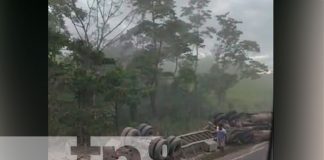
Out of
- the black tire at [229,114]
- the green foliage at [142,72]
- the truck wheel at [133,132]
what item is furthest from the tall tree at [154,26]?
the black tire at [229,114]

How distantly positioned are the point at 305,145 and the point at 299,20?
64cm

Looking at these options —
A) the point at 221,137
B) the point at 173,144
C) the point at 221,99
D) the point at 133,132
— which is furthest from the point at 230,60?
the point at 133,132

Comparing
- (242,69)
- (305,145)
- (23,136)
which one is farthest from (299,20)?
(23,136)

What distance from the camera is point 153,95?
164cm

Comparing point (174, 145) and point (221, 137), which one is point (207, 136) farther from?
point (174, 145)

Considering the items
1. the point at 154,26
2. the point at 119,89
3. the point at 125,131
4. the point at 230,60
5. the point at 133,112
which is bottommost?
the point at 125,131

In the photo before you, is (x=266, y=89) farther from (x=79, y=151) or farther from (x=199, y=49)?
(x=79, y=151)

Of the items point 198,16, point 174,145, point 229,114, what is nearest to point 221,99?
point 229,114

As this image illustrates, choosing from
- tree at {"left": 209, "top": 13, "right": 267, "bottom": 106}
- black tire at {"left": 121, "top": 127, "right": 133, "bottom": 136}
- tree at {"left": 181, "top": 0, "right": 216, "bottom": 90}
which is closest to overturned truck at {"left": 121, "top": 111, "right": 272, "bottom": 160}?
black tire at {"left": 121, "top": 127, "right": 133, "bottom": 136}

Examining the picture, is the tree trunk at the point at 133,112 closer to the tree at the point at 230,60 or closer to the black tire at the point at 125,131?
the black tire at the point at 125,131

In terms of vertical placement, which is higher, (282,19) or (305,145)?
(282,19)

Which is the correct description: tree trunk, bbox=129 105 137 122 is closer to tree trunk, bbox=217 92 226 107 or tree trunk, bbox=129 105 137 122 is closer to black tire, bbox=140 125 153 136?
black tire, bbox=140 125 153 136

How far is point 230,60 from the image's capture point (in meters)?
1.63

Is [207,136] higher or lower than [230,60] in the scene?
lower
